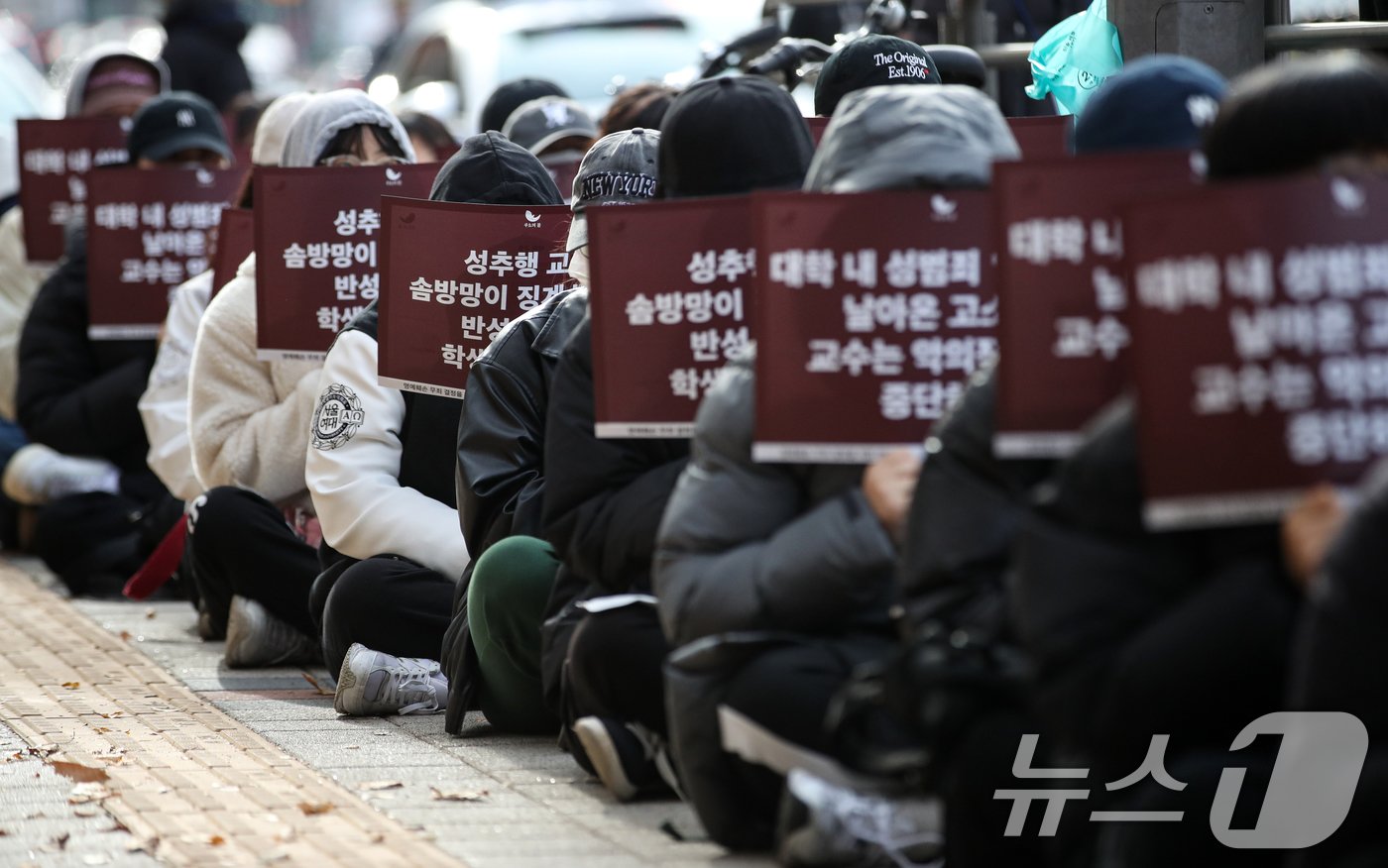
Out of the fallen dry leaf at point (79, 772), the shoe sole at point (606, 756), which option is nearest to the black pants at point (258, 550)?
the fallen dry leaf at point (79, 772)

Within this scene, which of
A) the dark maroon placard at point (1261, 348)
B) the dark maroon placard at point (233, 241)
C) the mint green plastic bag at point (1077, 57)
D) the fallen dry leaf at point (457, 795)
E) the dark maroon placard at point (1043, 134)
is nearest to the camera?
the dark maroon placard at point (1261, 348)

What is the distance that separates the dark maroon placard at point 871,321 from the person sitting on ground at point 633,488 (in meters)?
0.68

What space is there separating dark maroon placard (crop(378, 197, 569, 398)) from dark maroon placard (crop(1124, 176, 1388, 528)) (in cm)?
308

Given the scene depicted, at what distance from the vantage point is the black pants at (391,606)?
6.22 meters

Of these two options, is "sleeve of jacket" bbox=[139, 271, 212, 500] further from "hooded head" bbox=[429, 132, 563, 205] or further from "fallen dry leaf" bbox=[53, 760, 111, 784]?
"fallen dry leaf" bbox=[53, 760, 111, 784]

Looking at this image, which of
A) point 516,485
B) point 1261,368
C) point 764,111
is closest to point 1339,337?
point 1261,368

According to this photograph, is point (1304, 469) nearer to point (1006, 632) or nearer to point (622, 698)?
point (1006, 632)

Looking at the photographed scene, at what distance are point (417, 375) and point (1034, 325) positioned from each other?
2.87 meters

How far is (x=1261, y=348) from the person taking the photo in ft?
11.1

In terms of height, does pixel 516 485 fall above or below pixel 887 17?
below

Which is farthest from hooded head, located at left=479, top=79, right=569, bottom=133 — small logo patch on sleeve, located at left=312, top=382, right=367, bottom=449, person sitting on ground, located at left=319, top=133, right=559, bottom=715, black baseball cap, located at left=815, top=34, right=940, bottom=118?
small logo patch on sleeve, located at left=312, top=382, right=367, bottom=449

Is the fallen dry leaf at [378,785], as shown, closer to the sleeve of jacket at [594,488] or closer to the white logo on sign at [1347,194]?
the sleeve of jacket at [594,488]

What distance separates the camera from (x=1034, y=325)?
12.2 ft

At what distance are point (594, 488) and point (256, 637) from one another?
2517 millimetres
